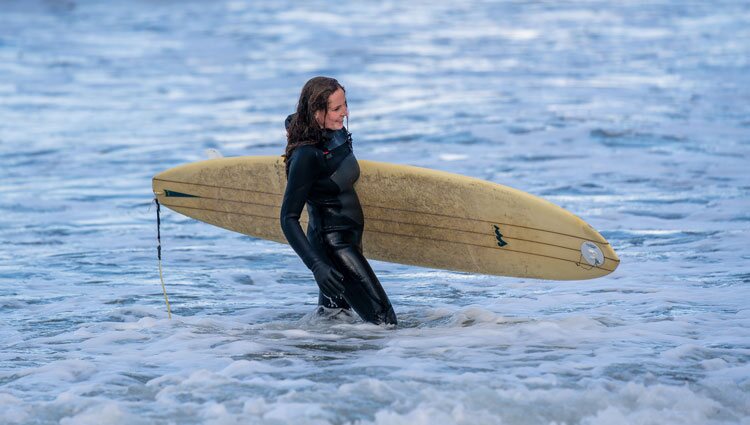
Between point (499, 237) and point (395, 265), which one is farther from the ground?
point (499, 237)

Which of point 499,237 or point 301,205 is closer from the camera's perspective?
point 301,205

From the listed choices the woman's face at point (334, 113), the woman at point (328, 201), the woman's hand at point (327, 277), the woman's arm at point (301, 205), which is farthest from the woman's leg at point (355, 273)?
the woman's face at point (334, 113)

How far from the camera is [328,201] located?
6.07 meters

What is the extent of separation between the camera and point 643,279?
302 inches

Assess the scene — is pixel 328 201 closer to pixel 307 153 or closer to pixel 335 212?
pixel 335 212

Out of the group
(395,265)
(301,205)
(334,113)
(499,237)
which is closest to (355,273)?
(301,205)

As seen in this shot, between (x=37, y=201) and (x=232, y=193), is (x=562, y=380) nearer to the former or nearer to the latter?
(x=232, y=193)

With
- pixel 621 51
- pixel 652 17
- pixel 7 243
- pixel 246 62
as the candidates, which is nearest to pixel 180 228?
pixel 7 243

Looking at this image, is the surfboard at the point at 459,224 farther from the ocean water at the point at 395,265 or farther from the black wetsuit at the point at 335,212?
the black wetsuit at the point at 335,212

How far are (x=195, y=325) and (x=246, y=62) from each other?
17.4 meters

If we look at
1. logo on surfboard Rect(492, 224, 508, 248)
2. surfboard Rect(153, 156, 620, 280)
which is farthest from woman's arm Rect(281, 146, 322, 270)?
logo on surfboard Rect(492, 224, 508, 248)

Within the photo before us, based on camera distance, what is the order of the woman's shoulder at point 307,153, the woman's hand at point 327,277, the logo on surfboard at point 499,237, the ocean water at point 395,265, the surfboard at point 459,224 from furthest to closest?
the logo on surfboard at point 499,237, the surfboard at point 459,224, the woman's shoulder at point 307,153, the woman's hand at point 327,277, the ocean water at point 395,265

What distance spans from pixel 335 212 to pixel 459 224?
907 millimetres

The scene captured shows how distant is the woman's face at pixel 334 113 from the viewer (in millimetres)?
5809
